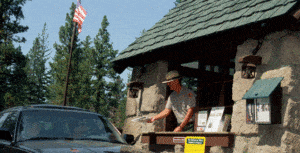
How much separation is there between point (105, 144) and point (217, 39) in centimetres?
315

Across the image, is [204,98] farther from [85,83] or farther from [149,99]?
[85,83]

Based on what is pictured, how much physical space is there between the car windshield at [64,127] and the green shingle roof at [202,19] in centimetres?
255

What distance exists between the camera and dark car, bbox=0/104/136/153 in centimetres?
314

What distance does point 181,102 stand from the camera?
6.34 meters

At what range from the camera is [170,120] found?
6.98 meters

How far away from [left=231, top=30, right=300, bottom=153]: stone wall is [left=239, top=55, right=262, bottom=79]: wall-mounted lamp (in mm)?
80

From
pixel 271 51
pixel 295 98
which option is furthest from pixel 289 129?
pixel 271 51

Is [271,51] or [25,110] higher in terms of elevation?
[271,51]

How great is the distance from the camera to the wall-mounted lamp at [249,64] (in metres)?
4.79

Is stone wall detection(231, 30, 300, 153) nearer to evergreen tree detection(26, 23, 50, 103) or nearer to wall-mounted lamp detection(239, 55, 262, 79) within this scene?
wall-mounted lamp detection(239, 55, 262, 79)

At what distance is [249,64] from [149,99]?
2760 millimetres

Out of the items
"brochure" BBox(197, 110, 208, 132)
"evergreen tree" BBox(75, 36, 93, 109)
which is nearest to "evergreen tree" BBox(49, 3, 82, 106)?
"evergreen tree" BBox(75, 36, 93, 109)

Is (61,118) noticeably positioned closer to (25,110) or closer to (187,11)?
(25,110)

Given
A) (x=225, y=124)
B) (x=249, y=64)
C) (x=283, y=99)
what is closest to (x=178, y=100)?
(x=225, y=124)
